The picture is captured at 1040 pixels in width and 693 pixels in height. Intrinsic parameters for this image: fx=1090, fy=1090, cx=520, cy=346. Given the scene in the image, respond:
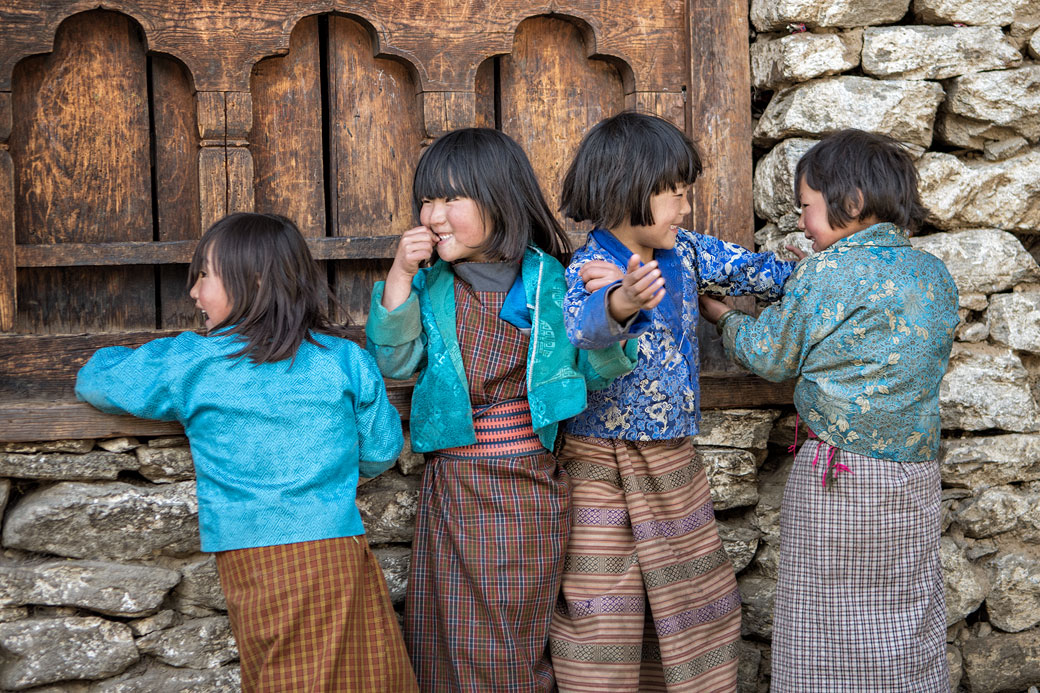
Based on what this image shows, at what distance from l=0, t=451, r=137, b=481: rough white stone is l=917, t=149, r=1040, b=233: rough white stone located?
204 centimetres

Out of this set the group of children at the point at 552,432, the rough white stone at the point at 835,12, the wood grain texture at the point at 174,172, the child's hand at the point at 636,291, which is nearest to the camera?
the child's hand at the point at 636,291

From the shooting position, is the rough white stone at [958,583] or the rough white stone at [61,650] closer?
the rough white stone at [61,650]

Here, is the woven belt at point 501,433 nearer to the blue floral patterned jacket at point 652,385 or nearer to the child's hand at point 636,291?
the blue floral patterned jacket at point 652,385

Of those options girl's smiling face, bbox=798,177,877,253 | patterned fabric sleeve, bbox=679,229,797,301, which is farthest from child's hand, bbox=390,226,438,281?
girl's smiling face, bbox=798,177,877,253

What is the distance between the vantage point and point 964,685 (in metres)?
2.85

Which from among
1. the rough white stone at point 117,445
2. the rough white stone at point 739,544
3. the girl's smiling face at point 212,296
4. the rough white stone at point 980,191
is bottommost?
the rough white stone at point 739,544

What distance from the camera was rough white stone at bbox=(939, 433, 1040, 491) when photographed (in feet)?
9.04

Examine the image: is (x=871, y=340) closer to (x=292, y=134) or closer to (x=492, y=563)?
(x=492, y=563)

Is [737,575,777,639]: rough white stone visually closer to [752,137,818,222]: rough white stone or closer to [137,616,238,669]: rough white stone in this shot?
[752,137,818,222]: rough white stone

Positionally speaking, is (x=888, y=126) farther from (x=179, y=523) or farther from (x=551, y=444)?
(x=179, y=523)

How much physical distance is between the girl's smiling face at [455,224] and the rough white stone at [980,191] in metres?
1.22

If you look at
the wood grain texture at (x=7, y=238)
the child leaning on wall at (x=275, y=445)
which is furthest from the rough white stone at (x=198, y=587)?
the wood grain texture at (x=7, y=238)

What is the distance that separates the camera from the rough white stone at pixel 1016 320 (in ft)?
9.07

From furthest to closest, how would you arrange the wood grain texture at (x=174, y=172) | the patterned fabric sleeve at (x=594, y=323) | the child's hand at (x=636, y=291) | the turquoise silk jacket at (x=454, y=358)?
the wood grain texture at (x=174, y=172)
the turquoise silk jacket at (x=454, y=358)
the patterned fabric sleeve at (x=594, y=323)
the child's hand at (x=636, y=291)
